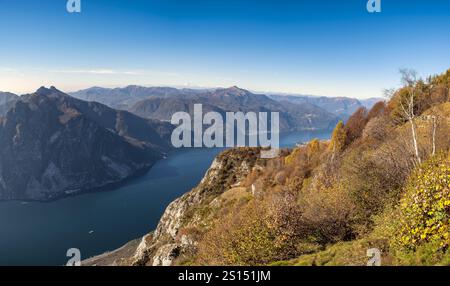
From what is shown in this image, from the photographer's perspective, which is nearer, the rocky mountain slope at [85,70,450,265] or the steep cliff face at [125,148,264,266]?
the rocky mountain slope at [85,70,450,265]

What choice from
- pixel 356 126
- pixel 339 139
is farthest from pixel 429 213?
pixel 356 126

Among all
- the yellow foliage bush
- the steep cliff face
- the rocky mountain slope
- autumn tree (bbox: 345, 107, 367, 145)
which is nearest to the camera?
the yellow foliage bush

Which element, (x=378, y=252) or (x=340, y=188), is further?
(x=340, y=188)

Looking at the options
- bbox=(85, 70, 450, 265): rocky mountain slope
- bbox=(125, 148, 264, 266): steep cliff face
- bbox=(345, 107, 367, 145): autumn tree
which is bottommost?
bbox=(125, 148, 264, 266): steep cliff face

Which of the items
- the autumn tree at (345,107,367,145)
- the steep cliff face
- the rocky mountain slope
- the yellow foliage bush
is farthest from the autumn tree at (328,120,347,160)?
the yellow foliage bush

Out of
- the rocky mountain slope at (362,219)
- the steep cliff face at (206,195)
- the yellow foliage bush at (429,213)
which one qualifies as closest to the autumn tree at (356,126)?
the rocky mountain slope at (362,219)

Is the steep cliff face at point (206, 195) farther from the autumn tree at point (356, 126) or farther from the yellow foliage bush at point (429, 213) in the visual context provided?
the yellow foliage bush at point (429, 213)

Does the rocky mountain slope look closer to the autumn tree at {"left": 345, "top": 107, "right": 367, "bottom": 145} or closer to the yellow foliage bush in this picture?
the yellow foliage bush

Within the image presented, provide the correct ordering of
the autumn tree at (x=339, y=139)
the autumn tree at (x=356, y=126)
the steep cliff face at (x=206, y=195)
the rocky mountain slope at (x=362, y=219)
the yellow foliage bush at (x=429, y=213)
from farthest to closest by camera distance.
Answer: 1. the steep cliff face at (x=206, y=195)
2. the autumn tree at (x=356, y=126)
3. the autumn tree at (x=339, y=139)
4. the rocky mountain slope at (x=362, y=219)
5. the yellow foliage bush at (x=429, y=213)

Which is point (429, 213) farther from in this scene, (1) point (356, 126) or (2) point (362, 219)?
(1) point (356, 126)

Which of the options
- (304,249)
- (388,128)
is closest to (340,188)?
(304,249)
